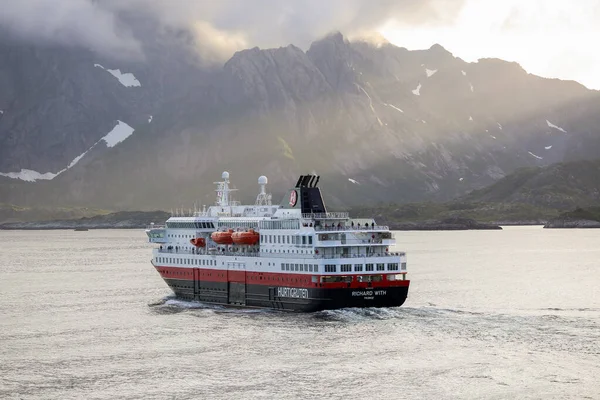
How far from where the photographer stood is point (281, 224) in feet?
255

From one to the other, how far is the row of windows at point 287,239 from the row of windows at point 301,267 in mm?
2025

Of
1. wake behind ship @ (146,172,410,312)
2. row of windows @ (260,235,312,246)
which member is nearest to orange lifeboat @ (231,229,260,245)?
wake behind ship @ (146,172,410,312)

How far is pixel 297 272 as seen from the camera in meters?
73.4

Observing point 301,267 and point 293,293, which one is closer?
point 301,267

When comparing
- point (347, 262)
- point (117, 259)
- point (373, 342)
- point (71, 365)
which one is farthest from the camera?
point (117, 259)

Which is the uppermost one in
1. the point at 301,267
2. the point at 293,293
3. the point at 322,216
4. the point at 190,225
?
the point at 322,216

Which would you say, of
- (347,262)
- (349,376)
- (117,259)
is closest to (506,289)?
(347,262)

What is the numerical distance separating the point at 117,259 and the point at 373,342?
95044 millimetres

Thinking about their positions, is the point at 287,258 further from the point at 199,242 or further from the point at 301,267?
the point at 199,242

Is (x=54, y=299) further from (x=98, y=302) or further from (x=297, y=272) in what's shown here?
(x=297, y=272)

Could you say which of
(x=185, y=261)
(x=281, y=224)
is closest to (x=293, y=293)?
(x=281, y=224)

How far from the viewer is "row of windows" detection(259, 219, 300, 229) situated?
250 ft

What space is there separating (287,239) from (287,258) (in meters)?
2.42

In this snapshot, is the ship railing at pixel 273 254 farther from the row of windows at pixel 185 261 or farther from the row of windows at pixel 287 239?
the row of windows at pixel 287 239
